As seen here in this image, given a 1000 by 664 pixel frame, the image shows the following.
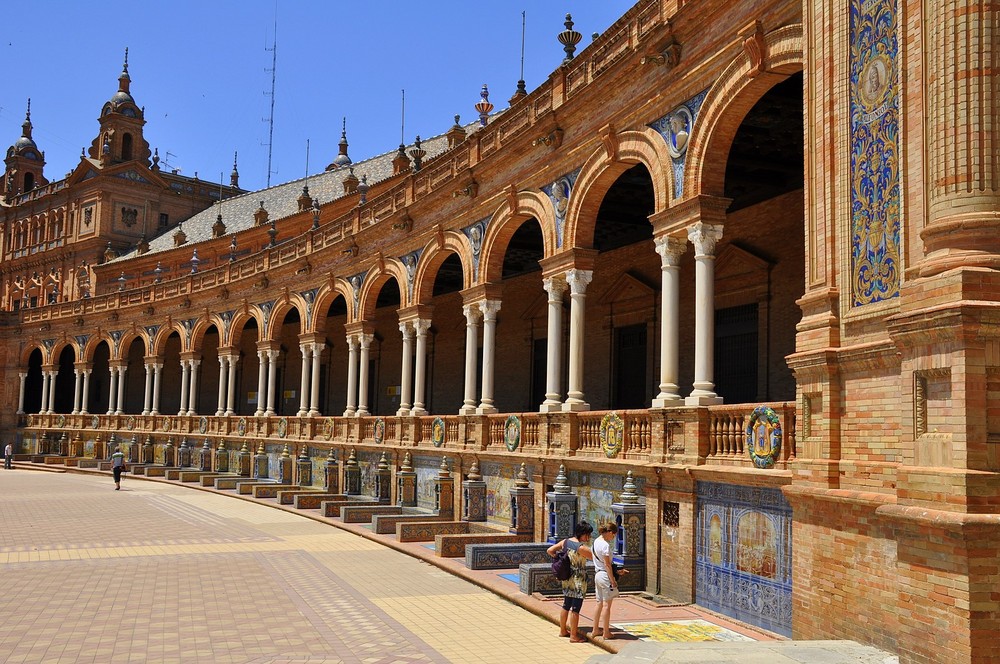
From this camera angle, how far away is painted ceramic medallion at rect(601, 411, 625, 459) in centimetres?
1433

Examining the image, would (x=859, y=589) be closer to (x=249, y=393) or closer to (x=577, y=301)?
(x=577, y=301)

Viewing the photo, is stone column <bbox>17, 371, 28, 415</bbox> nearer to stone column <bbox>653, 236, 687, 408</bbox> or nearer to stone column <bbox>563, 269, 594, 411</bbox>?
stone column <bbox>563, 269, 594, 411</bbox>

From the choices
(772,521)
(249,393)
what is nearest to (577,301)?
(772,521)

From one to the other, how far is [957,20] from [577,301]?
9630mm

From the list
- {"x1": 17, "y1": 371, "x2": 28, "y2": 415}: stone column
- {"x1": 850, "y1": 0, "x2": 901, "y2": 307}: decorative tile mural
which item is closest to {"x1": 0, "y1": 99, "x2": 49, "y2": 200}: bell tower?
{"x1": 17, "y1": 371, "x2": 28, "y2": 415}: stone column

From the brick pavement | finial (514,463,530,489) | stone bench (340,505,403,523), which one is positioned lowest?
the brick pavement

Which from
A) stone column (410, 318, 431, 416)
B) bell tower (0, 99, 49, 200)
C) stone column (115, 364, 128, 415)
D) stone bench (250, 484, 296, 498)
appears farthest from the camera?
bell tower (0, 99, 49, 200)

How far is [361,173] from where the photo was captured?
47.8 m

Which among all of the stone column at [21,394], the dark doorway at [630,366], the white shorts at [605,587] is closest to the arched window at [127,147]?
the stone column at [21,394]

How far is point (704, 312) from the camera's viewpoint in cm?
1287

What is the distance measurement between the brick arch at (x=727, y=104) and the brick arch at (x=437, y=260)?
9.00 metres

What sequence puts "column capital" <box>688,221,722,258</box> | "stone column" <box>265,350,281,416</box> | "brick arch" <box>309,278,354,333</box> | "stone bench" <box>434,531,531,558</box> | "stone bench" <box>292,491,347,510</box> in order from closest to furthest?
"column capital" <box>688,221,722,258</box> < "stone bench" <box>434,531,531,558</box> < "stone bench" <box>292,491,347,510</box> < "brick arch" <box>309,278,354,333</box> < "stone column" <box>265,350,281,416</box>

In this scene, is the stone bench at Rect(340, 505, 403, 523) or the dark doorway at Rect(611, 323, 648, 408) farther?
the dark doorway at Rect(611, 323, 648, 408)

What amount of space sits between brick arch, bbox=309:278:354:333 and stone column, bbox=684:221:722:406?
17.2 metres
